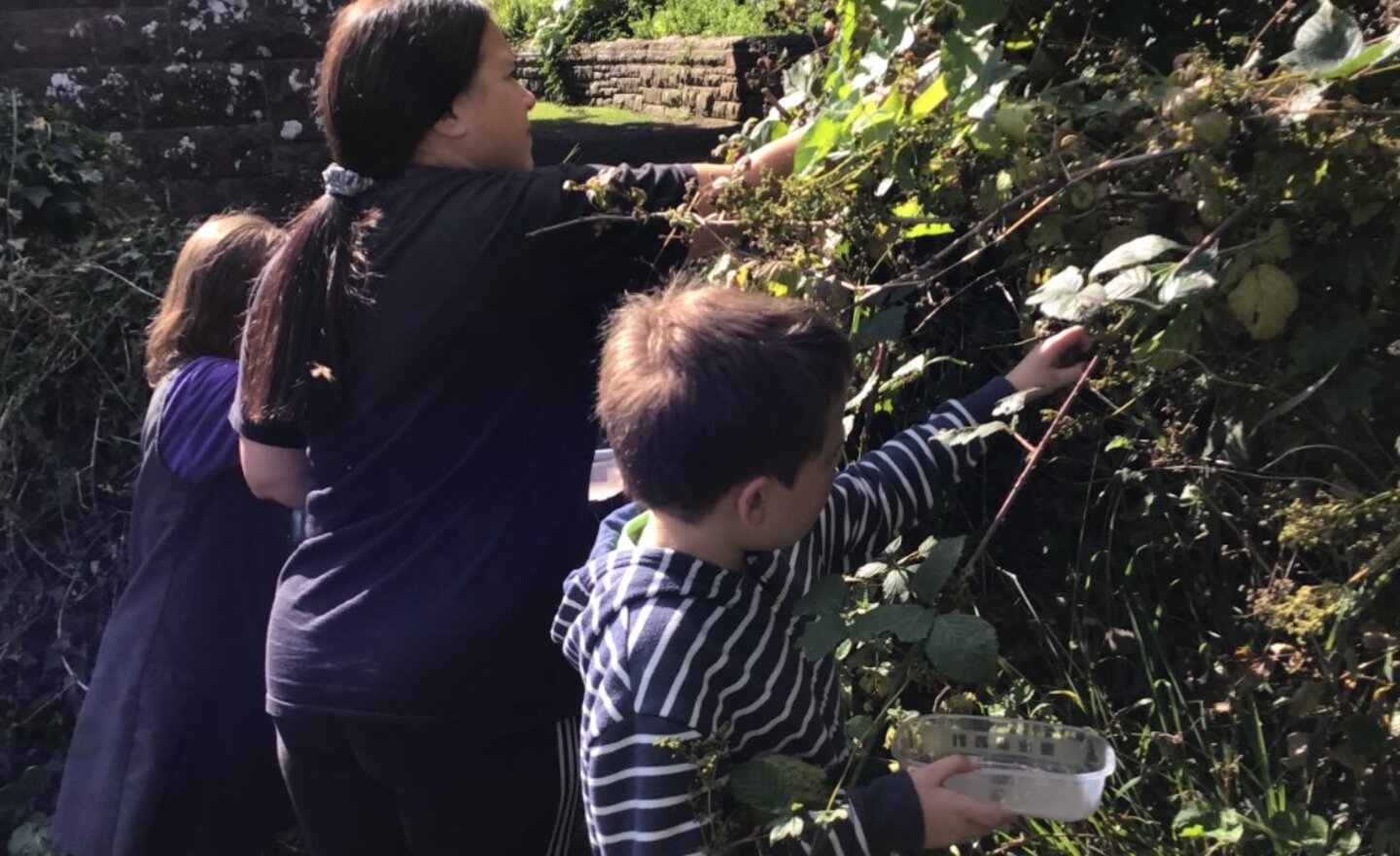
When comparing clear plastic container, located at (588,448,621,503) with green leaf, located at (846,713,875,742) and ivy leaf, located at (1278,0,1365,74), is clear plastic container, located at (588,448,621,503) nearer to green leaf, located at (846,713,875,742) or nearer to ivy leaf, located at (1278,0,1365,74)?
green leaf, located at (846,713,875,742)

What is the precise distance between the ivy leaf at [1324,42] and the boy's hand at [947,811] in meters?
0.82

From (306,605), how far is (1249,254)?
1387 millimetres

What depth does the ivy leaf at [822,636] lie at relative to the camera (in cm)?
171

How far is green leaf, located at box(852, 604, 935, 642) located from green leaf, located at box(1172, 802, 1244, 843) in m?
0.61

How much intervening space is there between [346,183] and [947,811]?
1236 mm

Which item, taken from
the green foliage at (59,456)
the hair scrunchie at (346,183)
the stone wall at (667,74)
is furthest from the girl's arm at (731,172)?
the stone wall at (667,74)

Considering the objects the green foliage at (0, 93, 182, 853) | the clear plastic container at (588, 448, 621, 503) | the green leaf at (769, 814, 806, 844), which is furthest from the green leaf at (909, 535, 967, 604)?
the green foliage at (0, 93, 182, 853)

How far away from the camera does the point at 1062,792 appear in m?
1.72

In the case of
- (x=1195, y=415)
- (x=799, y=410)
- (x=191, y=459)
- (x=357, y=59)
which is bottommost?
(x=191, y=459)

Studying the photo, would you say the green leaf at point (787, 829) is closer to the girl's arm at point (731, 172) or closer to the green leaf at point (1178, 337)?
the green leaf at point (1178, 337)

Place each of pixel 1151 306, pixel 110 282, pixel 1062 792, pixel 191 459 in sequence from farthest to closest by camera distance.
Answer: pixel 110 282
pixel 191 459
pixel 1062 792
pixel 1151 306

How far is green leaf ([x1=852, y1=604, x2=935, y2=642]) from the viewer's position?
5.55 ft

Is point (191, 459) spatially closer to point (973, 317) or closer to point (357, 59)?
point (357, 59)

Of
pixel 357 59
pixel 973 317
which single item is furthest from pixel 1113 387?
pixel 357 59
